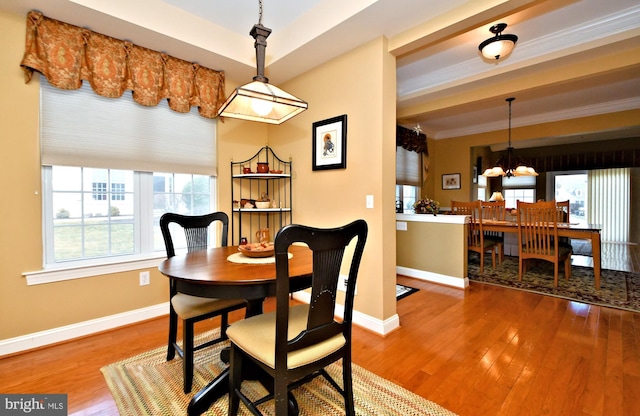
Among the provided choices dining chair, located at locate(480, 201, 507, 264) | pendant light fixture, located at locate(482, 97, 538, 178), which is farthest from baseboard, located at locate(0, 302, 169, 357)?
pendant light fixture, located at locate(482, 97, 538, 178)

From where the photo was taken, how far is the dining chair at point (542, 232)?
3.51 m

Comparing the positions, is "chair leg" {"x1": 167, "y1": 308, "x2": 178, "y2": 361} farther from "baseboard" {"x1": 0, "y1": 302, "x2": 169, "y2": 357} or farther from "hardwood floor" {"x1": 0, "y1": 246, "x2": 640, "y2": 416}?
"baseboard" {"x1": 0, "y1": 302, "x2": 169, "y2": 357}

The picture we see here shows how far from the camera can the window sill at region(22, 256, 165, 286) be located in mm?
2152

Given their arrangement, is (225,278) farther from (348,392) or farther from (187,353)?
(348,392)

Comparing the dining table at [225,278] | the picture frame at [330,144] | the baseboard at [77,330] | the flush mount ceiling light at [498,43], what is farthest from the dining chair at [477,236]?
the baseboard at [77,330]

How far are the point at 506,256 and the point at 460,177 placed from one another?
1854 millimetres

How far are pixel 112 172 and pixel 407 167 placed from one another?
452 centimetres

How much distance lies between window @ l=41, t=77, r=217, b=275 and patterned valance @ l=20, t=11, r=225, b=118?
0.13 m

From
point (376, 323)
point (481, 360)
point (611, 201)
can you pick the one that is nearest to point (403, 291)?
point (376, 323)

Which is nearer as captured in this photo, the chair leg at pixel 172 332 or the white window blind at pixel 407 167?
the chair leg at pixel 172 332

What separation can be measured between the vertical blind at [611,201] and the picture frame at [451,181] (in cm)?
430

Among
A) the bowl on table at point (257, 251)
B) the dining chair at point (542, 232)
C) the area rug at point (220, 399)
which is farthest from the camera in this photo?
the dining chair at point (542, 232)

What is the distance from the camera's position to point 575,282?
3729mm

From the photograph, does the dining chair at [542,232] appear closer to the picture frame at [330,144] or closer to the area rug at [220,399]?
the picture frame at [330,144]
